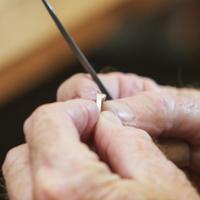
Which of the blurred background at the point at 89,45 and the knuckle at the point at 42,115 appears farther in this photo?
the blurred background at the point at 89,45

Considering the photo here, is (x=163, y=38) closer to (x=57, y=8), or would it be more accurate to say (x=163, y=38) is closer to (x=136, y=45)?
(x=136, y=45)

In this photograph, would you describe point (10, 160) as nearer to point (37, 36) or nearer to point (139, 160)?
point (139, 160)

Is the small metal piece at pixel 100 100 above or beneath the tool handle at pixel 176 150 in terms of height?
above

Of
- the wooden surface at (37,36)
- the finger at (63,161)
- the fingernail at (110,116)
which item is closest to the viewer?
the finger at (63,161)

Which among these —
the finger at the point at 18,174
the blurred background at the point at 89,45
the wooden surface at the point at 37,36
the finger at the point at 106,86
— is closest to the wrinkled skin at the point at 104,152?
the finger at the point at 18,174

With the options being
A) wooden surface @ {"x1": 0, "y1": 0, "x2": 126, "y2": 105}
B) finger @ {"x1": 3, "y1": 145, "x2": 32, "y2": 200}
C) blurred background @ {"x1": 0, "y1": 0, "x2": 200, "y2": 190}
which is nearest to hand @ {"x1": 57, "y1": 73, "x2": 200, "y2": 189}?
finger @ {"x1": 3, "y1": 145, "x2": 32, "y2": 200}

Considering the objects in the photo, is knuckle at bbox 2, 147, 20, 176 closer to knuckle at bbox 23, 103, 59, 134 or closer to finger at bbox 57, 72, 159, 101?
knuckle at bbox 23, 103, 59, 134

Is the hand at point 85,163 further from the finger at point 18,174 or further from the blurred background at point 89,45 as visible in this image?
the blurred background at point 89,45
